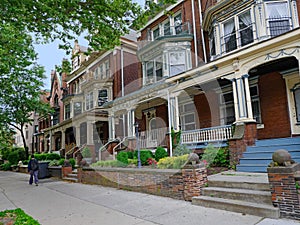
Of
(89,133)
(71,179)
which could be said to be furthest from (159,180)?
(89,133)

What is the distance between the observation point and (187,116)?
13789 mm

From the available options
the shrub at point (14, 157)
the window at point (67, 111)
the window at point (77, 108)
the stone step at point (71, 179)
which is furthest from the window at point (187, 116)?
the shrub at point (14, 157)

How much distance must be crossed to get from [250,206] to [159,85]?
8249mm

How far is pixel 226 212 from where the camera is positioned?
16.7ft

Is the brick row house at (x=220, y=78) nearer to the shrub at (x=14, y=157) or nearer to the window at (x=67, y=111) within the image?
the window at (x=67, y=111)

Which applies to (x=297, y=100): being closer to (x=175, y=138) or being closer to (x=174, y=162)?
(x=175, y=138)

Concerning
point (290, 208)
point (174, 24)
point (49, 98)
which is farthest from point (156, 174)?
point (49, 98)

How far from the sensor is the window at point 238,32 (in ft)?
34.6

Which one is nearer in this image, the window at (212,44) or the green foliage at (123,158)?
the green foliage at (123,158)

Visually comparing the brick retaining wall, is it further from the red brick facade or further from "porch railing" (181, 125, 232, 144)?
→ the red brick facade

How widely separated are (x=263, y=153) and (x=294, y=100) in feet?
10.7

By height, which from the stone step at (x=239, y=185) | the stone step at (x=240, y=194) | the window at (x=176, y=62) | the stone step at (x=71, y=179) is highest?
the window at (x=176, y=62)

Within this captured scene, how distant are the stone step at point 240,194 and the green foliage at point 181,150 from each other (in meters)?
4.05

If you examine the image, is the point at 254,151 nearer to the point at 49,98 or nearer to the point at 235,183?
the point at 235,183
